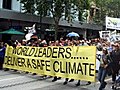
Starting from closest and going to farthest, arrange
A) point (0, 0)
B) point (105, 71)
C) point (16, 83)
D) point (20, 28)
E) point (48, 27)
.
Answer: point (105, 71)
point (16, 83)
point (0, 0)
point (20, 28)
point (48, 27)

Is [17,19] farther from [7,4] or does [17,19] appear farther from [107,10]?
[107,10]

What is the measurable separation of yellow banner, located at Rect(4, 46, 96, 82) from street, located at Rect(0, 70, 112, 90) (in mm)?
327

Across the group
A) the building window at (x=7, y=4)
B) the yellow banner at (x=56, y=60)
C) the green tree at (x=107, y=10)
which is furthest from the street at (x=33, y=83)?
the green tree at (x=107, y=10)

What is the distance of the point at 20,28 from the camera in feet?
93.9

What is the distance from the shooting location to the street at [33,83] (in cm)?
1239

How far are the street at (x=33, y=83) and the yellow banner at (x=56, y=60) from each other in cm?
33

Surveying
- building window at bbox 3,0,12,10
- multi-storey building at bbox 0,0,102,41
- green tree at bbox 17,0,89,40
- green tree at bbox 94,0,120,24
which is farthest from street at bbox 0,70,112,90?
green tree at bbox 94,0,120,24

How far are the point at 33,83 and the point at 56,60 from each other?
123 centimetres

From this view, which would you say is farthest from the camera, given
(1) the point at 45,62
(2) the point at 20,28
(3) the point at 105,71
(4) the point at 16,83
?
(2) the point at 20,28

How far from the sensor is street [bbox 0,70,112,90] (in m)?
12.4

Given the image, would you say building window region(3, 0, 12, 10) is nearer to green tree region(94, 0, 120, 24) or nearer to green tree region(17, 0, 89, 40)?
green tree region(17, 0, 89, 40)

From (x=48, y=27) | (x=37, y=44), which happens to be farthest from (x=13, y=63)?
(x=48, y=27)

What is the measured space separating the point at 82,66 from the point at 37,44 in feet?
15.0

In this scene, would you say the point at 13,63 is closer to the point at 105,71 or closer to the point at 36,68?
the point at 36,68
